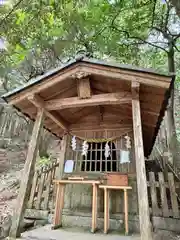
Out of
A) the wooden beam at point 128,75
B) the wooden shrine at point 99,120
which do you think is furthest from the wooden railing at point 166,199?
the wooden beam at point 128,75

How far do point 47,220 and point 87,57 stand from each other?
15.6 ft

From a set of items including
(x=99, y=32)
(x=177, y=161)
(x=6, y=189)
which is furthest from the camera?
(x=99, y=32)

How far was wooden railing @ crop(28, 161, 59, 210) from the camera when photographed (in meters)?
5.59

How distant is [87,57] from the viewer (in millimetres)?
4680

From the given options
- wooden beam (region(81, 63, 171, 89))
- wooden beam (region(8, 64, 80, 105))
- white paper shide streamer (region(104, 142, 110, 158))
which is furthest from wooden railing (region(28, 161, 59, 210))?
wooden beam (region(81, 63, 171, 89))

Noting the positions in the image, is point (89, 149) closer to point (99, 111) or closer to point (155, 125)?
point (99, 111)

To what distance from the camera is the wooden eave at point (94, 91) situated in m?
4.17

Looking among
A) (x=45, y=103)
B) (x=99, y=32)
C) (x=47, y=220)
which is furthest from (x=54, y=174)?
(x=99, y=32)

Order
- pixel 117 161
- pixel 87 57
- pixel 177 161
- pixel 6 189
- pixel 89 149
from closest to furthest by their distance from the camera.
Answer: pixel 87 57
pixel 117 161
pixel 89 149
pixel 177 161
pixel 6 189

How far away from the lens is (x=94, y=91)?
5.19 meters

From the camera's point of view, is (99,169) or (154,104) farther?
(99,169)

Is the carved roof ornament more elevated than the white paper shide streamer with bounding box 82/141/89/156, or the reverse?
the carved roof ornament

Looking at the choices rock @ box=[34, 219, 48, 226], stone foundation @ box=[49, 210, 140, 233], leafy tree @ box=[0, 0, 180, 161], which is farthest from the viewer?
rock @ box=[34, 219, 48, 226]

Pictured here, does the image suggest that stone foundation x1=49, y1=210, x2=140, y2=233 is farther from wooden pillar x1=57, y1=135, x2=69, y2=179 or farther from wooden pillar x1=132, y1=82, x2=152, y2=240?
wooden pillar x1=132, y1=82, x2=152, y2=240
